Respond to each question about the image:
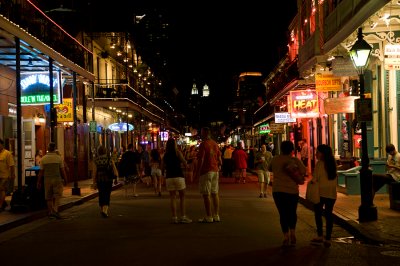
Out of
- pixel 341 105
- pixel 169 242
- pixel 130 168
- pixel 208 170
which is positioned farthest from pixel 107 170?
pixel 341 105

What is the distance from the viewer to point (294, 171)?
9242 mm

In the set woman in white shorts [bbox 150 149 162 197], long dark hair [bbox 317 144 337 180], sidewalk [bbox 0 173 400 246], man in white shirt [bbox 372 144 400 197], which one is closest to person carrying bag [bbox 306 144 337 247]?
long dark hair [bbox 317 144 337 180]

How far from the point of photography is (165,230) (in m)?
11.7

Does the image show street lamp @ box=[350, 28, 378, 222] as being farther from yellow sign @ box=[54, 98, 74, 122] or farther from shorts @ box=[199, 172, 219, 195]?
yellow sign @ box=[54, 98, 74, 122]

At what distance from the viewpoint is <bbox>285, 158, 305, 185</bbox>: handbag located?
924 cm

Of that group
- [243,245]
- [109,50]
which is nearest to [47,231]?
[243,245]

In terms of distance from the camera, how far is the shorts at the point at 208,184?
12.3 m

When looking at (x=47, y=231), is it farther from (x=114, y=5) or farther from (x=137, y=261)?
(x=114, y=5)

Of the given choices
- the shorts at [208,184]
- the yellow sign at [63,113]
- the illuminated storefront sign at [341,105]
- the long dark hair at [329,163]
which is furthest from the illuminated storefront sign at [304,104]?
the long dark hair at [329,163]

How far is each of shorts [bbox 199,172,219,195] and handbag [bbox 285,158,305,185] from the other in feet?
10.9

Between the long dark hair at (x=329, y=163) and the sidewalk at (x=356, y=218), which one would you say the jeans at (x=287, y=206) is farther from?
the sidewalk at (x=356, y=218)

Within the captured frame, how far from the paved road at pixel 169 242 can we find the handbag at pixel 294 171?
3.72 feet

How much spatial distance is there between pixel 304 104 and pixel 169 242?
1627cm

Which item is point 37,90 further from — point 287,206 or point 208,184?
point 287,206
